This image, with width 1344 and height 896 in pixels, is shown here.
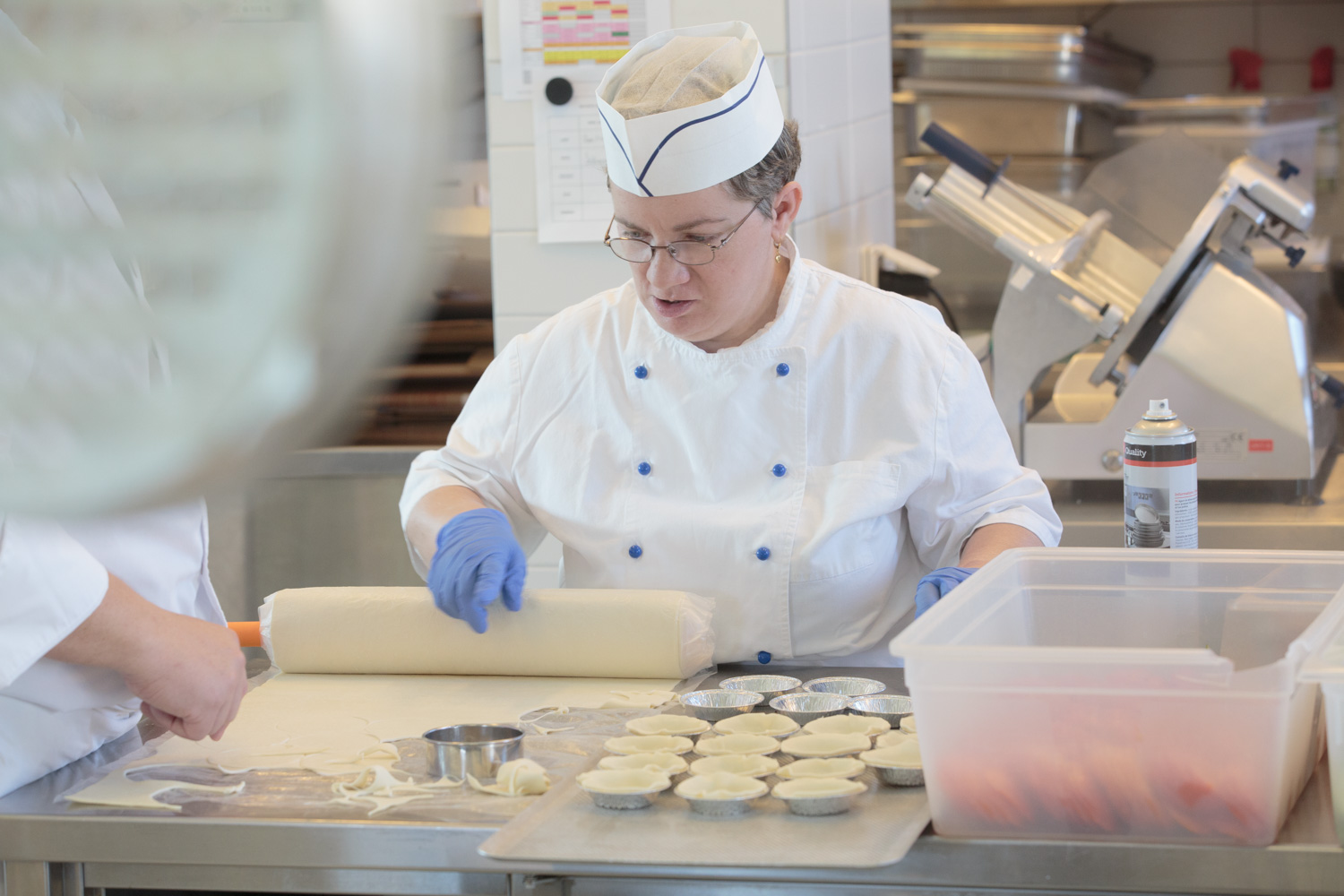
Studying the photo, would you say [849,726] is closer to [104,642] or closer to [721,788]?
A: [721,788]

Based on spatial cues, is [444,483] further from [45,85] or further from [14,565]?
[45,85]

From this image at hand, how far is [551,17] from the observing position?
2.74m

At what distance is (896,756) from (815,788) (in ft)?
0.37

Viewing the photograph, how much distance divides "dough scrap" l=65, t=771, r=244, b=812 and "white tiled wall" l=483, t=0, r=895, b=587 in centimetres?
153

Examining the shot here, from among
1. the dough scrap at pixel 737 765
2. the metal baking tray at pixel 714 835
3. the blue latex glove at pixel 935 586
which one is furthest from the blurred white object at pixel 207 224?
the blue latex glove at pixel 935 586

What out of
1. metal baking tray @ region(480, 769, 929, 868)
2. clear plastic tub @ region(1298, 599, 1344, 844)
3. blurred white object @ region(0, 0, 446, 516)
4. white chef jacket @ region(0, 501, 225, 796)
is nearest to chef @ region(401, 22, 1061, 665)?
white chef jacket @ region(0, 501, 225, 796)

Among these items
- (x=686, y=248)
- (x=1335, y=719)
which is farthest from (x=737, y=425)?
(x=1335, y=719)

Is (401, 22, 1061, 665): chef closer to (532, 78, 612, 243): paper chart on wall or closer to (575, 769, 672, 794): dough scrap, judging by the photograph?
(575, 769, 672, 794): dough scrap

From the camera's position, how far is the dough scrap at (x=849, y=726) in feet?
4.34

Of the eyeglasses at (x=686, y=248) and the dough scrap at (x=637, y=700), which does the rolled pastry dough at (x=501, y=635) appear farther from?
the eyeglasses at (x=686, y=248)

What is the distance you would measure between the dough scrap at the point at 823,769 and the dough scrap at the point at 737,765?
0.05ft

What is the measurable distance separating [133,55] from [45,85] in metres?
0.02

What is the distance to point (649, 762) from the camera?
124 centimetres

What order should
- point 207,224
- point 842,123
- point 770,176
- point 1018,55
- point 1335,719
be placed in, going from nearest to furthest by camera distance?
point 207,224
point 1335,719
point 770,176
point 842,123
point 1018,55
